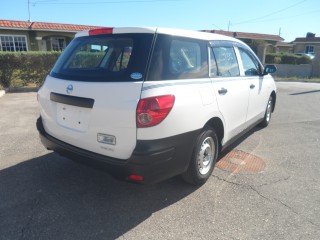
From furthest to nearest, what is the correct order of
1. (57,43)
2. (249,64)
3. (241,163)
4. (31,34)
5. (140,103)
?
(57,43), (31,34), (249,64), (241,163), (140,103)

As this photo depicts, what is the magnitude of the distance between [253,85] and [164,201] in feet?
8.44

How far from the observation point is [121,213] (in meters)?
3.01

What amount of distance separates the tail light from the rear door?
0.06 metres

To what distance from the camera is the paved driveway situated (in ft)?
8.99

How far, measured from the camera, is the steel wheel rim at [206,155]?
3.47m

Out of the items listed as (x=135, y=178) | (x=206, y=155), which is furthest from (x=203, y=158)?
(x=135, y=178)

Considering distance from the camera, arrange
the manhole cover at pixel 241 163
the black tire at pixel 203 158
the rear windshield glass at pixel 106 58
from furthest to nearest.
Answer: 1. the manhole cover at pixel 241 163
2. the black tire at pixel 203 158
3. the rear windshield glass at pixel 106 58

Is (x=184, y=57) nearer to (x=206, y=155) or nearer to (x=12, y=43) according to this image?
(x=206, y=155)

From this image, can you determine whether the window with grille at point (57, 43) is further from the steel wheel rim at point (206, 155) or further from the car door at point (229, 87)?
the steel wheel rim at point (206, 155)

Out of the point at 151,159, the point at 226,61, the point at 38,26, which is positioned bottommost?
the point at 151,159

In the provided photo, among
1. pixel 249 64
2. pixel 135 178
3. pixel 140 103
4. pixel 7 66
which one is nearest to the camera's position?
pixel 140 103

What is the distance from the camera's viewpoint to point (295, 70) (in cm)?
2395

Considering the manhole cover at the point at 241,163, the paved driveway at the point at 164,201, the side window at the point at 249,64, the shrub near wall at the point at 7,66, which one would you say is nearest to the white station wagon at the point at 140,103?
the paved driveway at the point at 164,201

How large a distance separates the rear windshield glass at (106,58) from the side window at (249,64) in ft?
Result: 7.41
